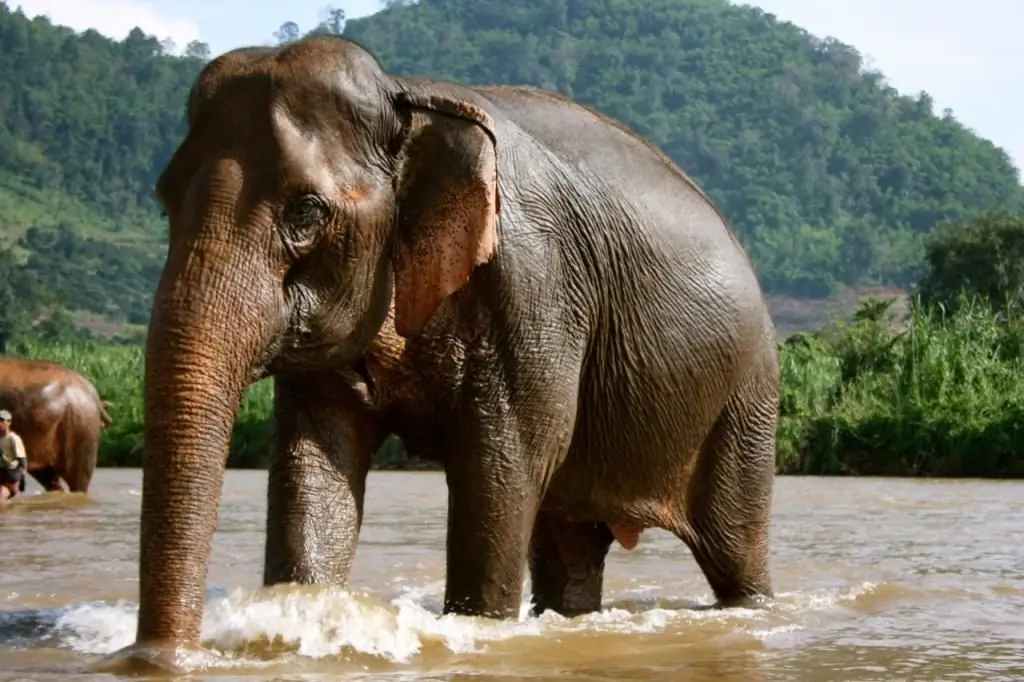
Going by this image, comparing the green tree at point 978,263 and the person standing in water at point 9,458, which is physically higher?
the green tree at point 978,263

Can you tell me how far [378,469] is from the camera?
28.0 metres

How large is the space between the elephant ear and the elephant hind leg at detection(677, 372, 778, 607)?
6.19 ft

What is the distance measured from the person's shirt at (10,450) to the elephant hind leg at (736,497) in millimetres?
10508

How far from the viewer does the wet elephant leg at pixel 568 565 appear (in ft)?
24.8

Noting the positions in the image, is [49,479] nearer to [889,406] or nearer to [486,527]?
[889,406]

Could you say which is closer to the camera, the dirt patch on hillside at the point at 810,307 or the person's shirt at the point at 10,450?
the person's shirt at the point at 10,450

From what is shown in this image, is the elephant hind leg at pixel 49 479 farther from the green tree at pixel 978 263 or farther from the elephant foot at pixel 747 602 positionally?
the green tree at pixel 978 263

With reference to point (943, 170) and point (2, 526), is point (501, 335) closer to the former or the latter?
point (2, 526)

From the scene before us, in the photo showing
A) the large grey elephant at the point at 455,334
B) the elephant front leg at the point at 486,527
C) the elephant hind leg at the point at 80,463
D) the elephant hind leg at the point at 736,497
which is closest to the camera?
the large grey elephant at the point at 455,334

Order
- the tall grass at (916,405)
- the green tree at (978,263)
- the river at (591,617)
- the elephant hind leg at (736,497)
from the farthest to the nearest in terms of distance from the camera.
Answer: the green tree at (978,263), the tall grass at (916,405), the elephant hind leg at (736,497), the river at (591,617)

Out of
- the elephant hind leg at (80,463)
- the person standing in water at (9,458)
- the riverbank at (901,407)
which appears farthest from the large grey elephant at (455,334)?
the riverbank at (901,407)

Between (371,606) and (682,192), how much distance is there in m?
2.08

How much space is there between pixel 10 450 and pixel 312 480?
11.4 meters

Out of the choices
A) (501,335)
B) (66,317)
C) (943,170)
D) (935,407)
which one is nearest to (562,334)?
(501,335)
